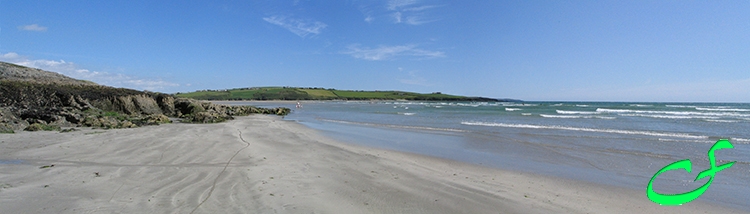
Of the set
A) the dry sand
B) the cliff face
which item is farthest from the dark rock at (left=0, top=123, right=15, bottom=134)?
the dry sand

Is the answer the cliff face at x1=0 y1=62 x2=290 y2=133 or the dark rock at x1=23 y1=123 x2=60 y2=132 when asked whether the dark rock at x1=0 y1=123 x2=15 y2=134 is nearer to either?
the cliff face at x1=0 y1=62 x2=290 y2=133

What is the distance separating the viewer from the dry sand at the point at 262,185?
502 cm

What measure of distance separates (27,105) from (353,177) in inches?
671

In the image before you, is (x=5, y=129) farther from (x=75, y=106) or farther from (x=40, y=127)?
(x=75, y=106)

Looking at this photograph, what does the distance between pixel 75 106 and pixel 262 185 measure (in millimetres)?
16829

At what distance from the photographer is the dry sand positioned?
5.02 m

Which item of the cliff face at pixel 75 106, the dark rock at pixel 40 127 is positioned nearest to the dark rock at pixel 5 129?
the cliff face at pixel 75 106

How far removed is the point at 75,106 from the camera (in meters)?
16.8

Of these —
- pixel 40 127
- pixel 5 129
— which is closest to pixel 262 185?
pixel 5 129

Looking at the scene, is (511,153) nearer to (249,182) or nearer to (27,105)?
(249,182)

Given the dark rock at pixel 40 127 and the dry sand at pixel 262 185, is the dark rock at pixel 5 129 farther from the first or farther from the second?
the dry sand at pixel 262 185

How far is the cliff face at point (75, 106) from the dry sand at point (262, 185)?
413 centimetres

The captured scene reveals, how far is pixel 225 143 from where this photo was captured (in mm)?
11133

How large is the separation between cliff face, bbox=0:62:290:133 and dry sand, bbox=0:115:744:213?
4128mm
